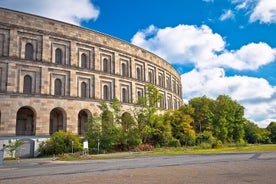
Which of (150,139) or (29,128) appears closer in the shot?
(29,128)

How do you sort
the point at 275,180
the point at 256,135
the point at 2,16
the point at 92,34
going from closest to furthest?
the point at 275,180 < the point at 2,16 < the point at 92,34 < the point at 256,135

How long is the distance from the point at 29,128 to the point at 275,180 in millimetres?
34258

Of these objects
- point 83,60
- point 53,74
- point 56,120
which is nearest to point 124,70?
point 83,60

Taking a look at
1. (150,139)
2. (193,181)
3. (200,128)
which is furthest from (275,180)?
(200,128)

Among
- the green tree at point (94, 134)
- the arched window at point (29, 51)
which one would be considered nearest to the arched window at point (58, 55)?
the arched window at point (29, 51)

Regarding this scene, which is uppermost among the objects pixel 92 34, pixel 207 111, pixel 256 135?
pixel 92 34

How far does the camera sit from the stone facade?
36156 mm

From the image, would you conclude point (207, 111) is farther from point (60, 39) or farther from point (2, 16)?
point (2, 16)

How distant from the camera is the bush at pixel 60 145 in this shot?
33.2 meters

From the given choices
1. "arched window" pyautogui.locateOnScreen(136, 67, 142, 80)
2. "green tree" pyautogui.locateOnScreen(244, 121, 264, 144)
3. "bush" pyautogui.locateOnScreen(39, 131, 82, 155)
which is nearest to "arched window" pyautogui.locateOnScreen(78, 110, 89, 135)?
"bush" pyautogui.locateOnScreen(39, 131, 82, 155)

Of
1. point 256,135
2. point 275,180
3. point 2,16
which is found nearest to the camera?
point 275,180

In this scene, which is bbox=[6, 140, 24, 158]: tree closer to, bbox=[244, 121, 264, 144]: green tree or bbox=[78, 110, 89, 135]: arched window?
bbox=[78, 110, 89, 135]: arched window

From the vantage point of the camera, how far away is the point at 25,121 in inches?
1500

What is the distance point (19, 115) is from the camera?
37875 mm
